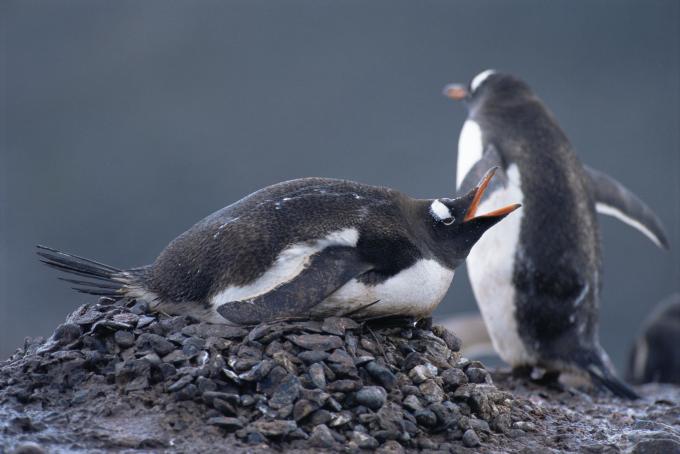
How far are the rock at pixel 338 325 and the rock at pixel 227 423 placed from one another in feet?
1.64

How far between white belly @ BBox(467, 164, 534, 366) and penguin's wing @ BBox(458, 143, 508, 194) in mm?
44

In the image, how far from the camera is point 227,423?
2.90m

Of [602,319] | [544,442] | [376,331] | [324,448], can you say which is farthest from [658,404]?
[602,319]

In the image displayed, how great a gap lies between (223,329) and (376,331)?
23.2 inches

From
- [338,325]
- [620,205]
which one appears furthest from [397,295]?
[620,205]

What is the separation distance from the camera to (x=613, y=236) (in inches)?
591

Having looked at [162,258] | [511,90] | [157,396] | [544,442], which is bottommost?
[544,442]

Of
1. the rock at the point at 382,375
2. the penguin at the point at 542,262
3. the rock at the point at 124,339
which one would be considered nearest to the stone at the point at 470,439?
the rock at the point at 382,375

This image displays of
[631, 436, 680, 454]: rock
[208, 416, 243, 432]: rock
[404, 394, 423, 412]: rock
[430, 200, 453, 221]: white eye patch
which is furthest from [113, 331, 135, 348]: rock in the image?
[631, 436, 680, 454]: rock

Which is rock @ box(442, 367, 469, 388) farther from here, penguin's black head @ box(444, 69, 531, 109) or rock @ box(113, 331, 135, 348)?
penguin's black head @ box(444, 69, 531, 109)

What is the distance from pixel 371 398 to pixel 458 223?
3.02 ft

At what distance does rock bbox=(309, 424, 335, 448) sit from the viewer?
289cm

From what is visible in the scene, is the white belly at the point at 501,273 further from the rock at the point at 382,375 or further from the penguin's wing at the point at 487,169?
the rock at the point at 382,375

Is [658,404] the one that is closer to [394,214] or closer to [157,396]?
[394,214]
